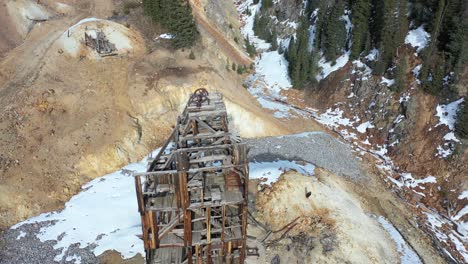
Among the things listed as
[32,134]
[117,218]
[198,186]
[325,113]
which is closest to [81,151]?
[32,134]

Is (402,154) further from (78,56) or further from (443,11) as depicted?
(78,56)

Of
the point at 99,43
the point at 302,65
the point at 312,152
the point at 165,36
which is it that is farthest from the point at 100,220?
the point at 302,65

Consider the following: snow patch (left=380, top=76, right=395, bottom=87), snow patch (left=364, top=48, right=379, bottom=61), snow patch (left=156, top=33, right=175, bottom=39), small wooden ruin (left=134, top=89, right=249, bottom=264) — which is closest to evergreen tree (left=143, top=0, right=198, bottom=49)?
snow patch (left=156, top=33, right=175, bottom=39)

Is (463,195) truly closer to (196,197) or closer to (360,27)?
(196,197)

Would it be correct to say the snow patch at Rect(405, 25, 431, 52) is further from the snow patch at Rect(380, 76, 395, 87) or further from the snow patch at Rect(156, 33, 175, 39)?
the snow patch at Rect(156, 33, 175, 39)

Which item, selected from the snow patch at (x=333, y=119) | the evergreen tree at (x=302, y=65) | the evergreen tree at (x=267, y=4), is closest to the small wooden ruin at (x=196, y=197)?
the snow patch at (x=333, y=119)

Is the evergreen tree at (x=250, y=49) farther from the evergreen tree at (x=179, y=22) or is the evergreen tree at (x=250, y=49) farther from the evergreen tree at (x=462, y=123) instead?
the evergreen tree at (x=462, y=123)
